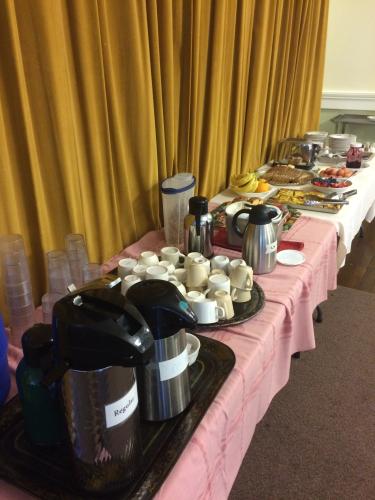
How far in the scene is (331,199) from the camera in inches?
64.6

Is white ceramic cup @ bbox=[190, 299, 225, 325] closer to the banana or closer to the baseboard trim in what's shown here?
A: the banana

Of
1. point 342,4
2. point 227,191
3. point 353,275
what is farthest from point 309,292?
point 342,4

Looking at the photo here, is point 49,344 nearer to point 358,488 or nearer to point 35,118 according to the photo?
point 35,118

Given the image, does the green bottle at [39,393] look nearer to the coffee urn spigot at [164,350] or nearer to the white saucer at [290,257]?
the coffee urn spigot at [164,350]

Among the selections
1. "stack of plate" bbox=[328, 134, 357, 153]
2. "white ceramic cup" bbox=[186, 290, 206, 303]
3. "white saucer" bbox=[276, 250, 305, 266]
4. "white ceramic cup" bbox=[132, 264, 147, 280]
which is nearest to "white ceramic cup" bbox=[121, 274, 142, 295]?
"white ceramic cup" bbox=[132, 264, 147, 280]

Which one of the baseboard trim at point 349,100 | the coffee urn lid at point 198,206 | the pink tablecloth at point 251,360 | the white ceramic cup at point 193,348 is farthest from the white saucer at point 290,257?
the baseboard trim at point 349,100

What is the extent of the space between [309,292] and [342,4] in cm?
312

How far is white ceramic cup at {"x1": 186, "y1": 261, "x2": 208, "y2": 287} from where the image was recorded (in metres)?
0.99

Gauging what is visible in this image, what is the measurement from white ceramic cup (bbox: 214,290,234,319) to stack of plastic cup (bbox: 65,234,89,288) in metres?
0.33

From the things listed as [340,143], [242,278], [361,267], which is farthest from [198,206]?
[361,267]

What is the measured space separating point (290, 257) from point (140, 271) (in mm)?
481

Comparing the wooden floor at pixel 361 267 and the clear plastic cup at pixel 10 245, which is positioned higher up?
the clear plastic cup at pixel 10 245

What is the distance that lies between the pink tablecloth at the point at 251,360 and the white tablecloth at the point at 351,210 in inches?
2.9

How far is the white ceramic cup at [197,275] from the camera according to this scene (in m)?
0.99
